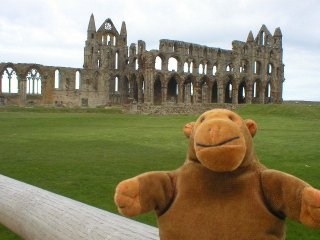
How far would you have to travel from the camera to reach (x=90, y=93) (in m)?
56.5

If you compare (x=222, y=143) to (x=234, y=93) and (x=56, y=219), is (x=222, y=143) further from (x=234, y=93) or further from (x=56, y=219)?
(x=234, y=93)

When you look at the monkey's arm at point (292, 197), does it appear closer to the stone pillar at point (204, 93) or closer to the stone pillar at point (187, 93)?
the stone pillar at point (204, 93)

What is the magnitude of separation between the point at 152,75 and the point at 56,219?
47219 millimetres

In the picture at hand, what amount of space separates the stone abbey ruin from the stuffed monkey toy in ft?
159

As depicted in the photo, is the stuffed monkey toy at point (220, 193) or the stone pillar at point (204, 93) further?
the stone pillar at point (204, 93)

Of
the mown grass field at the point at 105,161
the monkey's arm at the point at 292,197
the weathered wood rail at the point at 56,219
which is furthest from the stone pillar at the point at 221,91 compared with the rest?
the monkey's arm at the point at 292,197

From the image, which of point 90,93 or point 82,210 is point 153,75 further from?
point 82,210

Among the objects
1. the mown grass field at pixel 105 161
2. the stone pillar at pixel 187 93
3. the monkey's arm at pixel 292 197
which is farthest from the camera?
the stone pillar at pixel 187 93

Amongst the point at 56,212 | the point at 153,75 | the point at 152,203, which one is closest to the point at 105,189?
the point at 56,212

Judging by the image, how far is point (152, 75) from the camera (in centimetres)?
5084

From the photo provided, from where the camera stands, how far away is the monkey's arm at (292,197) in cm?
222

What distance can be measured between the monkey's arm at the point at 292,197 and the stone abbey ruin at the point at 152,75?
4856cm

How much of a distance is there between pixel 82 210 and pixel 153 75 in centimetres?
4738

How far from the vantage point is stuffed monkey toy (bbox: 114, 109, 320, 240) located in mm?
2369
